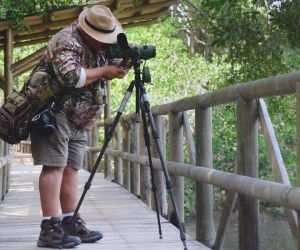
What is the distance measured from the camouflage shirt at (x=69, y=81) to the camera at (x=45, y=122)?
0.23 feet

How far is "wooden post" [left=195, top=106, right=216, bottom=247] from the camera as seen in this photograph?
4156 millimetres

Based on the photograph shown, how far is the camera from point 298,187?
2.61 metres

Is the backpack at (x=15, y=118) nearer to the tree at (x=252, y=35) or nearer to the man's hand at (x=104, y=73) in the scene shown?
the man's hand at (x=104, y=73)

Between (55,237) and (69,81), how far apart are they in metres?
0.83

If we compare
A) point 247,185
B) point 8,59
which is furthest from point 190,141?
point 8,59

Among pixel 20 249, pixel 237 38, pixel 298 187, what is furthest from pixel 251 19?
pixel 298 187

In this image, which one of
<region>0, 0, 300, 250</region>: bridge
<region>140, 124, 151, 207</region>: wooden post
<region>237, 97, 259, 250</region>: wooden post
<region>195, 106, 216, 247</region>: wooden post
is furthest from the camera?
<region>140, 124, 151, 207</region>: wooden post

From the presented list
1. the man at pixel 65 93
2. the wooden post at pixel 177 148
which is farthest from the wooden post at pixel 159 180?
the man at pixel 65 93

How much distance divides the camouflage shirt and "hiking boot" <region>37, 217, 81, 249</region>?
1.75 feet

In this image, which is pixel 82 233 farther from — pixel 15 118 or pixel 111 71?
pixel 111 71

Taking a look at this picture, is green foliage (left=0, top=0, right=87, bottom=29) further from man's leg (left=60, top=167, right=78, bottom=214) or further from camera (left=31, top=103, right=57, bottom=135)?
camera (left=31, top=103, right=57, bottom=135)

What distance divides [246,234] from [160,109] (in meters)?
2.20

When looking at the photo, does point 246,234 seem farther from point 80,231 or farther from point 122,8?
point 122,8

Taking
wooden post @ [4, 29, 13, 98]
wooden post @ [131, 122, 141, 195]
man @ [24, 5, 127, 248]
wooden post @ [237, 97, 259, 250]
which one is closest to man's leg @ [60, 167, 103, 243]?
man @ [24, 5, 127, 248]
